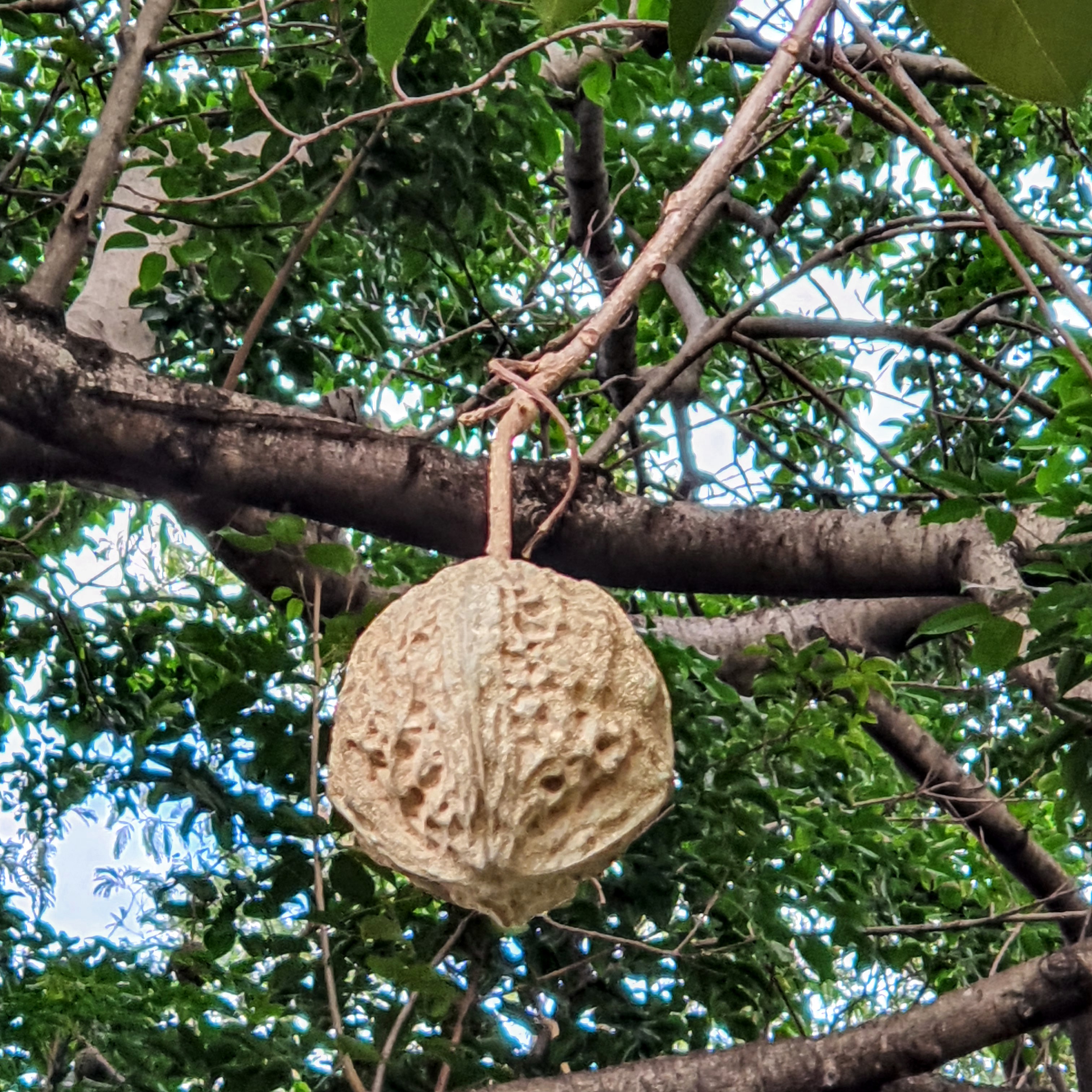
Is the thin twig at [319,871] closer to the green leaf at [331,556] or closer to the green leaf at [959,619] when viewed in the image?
the green leaf at [331,556]

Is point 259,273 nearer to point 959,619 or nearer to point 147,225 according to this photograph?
point 147,225

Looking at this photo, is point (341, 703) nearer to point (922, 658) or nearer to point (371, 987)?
point (371, 987)

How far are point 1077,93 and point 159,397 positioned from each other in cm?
190

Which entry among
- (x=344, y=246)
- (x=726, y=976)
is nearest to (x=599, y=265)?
(x=344, y=246)

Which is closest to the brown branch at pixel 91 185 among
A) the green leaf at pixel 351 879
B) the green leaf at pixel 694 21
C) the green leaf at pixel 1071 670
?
the green leaf at pixel 351 879

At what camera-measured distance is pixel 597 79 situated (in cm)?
296

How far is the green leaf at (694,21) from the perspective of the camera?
85 cm

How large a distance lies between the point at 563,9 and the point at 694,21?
3.6 inches

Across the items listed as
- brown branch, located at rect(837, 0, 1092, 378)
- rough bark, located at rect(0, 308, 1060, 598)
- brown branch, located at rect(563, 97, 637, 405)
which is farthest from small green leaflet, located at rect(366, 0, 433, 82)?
brown branch, located at rect(563, 97, 637, 405)

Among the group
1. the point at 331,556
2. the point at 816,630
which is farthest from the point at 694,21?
the point at 816,630

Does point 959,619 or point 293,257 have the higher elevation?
point 293,257

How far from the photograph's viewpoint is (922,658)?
15.9 ft

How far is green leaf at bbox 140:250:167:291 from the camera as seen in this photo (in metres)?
2.82

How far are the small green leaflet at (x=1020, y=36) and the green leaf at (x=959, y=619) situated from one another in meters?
1.23
